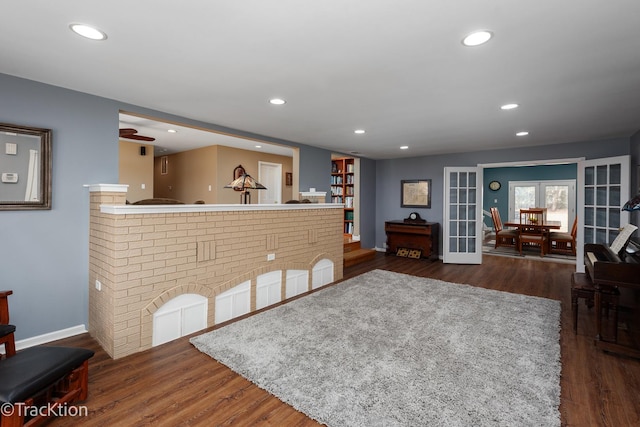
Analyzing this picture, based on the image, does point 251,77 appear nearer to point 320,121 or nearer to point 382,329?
point 320,121

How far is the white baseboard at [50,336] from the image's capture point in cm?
259

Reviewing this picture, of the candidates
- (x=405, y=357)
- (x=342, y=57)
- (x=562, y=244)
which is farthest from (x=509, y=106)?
(x=562, y=244)

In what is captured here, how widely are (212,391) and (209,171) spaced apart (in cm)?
575

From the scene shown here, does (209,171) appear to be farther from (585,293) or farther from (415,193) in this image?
(585,293)

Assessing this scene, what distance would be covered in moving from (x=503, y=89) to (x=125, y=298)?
3.74m

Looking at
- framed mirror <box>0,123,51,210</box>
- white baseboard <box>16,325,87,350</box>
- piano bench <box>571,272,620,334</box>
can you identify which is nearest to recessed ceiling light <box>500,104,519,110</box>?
piano bench <box>571,272,620,334</box>

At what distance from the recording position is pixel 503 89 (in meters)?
2.73

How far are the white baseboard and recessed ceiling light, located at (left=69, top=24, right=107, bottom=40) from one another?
255cm

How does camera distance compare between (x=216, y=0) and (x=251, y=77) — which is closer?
(x=216, y=0)

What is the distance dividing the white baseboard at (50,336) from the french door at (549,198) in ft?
36.4

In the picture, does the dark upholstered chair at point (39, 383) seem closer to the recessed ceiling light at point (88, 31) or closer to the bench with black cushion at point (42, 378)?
the bench with black cushion at point (42, 378)

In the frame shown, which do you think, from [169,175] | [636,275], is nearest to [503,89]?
[636,275]

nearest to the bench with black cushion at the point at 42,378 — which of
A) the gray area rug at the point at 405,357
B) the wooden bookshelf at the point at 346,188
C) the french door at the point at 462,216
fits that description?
the gray area rug at the point at 405,357

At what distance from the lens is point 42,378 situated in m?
1.58
